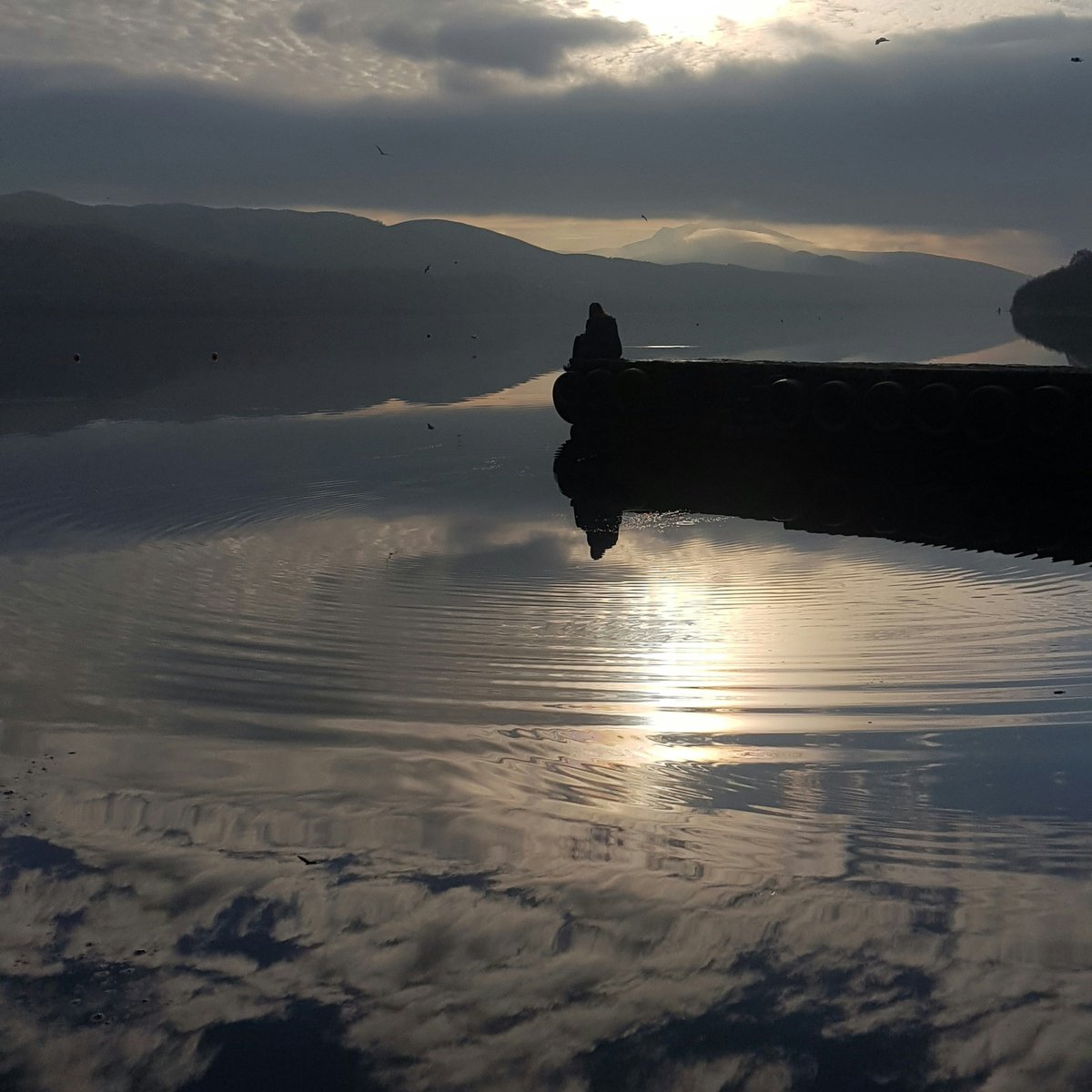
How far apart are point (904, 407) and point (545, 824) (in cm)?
1966

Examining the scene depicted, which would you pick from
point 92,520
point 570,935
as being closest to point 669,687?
point 570,935

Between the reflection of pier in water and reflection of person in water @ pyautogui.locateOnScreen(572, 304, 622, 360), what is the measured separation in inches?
238

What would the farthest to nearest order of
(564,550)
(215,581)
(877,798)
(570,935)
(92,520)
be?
1. (92,520)
2. (564,550)
3. (215,581)
4. (877,798)
5. (570,935)

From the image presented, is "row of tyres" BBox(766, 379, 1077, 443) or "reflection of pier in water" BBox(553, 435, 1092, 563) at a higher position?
"row of tyres" BBox(766, 379, 1077, 443)

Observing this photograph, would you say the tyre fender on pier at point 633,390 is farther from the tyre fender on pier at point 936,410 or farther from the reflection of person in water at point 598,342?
the tyre fender on pier at point 936,410

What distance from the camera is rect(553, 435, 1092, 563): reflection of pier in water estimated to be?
53.5 ft

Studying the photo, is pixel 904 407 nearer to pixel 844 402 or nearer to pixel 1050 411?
pixel 844 402

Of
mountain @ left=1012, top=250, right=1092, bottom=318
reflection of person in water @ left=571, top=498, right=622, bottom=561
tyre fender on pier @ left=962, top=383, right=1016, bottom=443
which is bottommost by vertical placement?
reflection of person in water @ left=571, top=498, right=622, bottom=561

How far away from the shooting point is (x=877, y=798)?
723 cm

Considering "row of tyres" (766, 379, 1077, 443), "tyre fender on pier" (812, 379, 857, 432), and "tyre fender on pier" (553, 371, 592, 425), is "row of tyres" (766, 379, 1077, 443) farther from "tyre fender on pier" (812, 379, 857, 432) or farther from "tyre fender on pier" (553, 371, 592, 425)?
"tyre fender on pier" (553, 371, 592, 425)

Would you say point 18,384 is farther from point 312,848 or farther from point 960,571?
point 312,848

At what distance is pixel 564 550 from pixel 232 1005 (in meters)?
11.0

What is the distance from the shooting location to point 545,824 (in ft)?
22.7

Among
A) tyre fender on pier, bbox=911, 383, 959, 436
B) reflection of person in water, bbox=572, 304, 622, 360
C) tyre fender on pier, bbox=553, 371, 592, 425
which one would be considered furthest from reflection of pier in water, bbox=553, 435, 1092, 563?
reflection of person in water, bbox=572, 304, 622, 360
